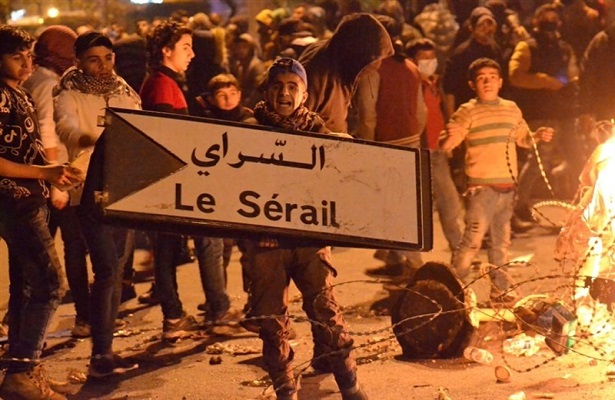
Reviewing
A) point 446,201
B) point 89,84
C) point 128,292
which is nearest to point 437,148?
point 446,201

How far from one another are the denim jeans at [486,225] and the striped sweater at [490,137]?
0.09 metres

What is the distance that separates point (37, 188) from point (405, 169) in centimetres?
201

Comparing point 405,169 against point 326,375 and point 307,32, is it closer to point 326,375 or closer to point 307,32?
point 326,375

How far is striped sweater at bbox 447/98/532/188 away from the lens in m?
8.54

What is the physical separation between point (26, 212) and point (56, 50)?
2.33m

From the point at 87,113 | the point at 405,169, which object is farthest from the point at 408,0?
the point at 405,169

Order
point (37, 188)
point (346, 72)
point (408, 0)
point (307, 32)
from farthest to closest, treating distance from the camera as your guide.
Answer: point (408, 0) < point (307, 32) < point (346, 72) < point (37, 188)

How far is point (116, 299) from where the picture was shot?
7133 mm

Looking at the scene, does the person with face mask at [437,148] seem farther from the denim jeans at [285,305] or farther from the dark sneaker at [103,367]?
the denim jeans at [285,305]

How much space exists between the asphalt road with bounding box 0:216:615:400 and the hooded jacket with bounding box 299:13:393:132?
4.49 feet

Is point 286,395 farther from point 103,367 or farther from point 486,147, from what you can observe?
point 486,147

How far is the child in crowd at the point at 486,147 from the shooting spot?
28.0ft

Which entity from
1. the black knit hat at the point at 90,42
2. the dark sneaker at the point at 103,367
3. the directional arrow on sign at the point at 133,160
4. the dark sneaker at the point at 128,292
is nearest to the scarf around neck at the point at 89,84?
the black knit hat at the point at 90,42

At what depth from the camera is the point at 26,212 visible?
20.6 ft
